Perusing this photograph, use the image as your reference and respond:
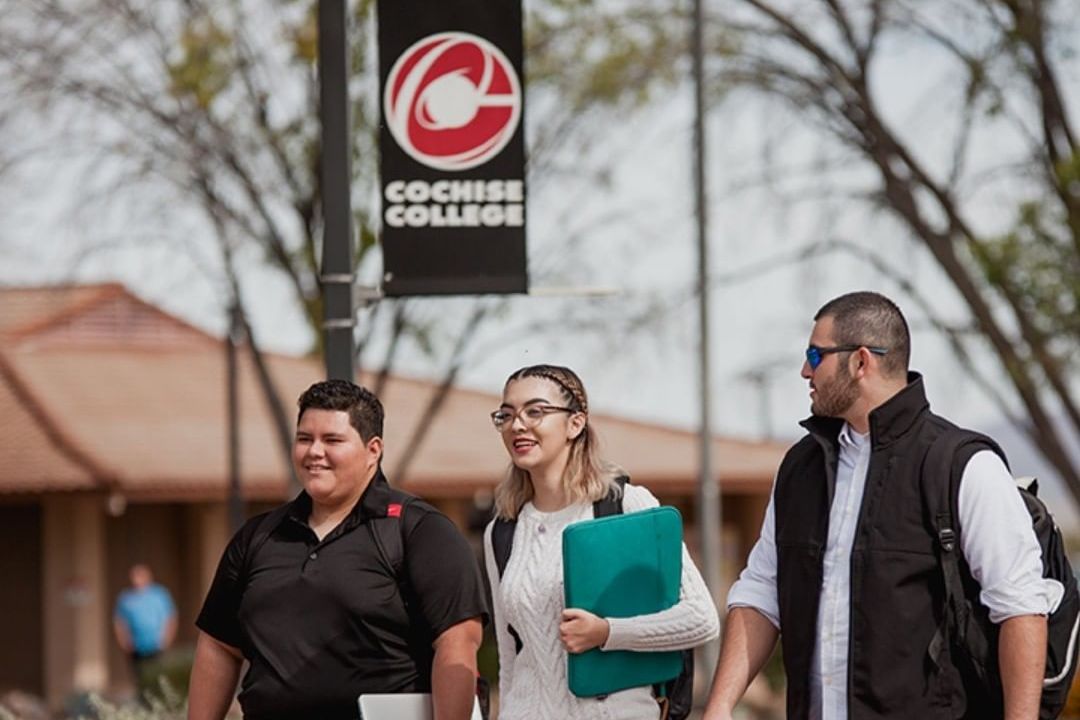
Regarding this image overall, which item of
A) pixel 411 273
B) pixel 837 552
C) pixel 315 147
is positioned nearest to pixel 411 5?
pixel 411 273

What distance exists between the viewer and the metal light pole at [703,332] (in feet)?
62.7

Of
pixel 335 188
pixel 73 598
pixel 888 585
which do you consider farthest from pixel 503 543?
pixel 73 598

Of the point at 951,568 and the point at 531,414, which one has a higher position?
the point at 531,414

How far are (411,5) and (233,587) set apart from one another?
2.86 metres

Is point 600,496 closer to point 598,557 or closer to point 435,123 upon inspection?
point 598,557

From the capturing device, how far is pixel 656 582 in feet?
18.5

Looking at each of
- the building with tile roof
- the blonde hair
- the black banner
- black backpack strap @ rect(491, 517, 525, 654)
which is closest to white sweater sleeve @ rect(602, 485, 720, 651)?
the blonde hair

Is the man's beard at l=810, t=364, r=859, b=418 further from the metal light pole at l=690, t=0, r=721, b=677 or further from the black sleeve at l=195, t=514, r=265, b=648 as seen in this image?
the metal light pole at l=690, t=0, r=721, b=677

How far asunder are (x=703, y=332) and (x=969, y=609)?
15.6 m

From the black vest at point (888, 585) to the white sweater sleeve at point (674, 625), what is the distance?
39 centimetres

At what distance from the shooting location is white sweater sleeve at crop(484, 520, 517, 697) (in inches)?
227

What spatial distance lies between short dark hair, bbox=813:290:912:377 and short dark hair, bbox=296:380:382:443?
126cm

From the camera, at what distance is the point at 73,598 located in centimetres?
2766

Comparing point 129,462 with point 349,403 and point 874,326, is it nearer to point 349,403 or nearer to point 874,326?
point 349,403
